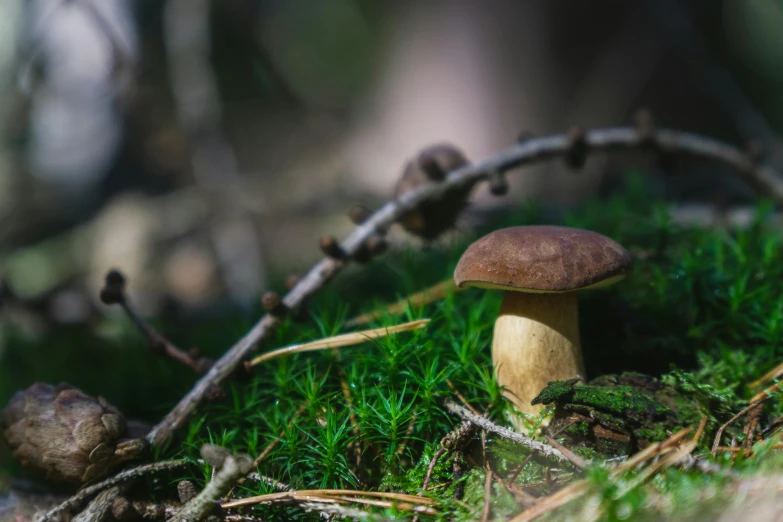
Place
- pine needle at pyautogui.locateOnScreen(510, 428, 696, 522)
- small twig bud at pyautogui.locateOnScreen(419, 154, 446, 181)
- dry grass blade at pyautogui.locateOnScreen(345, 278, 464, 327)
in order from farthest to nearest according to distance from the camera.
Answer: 1. small twig bud at pyautogui.locateOnScreen(419, 154, 446, 181)
2. dry grass blade at pyautogui.locateOnScreen(345, 278, 464, 327)
3. pine needle at pyautogui.locateOnScreen(510, 428, 696, 522)

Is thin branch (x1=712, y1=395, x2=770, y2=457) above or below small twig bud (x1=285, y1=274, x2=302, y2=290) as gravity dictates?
below

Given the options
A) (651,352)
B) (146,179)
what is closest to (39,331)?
(146,179)

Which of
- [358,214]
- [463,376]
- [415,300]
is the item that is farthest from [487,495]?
[358,214]

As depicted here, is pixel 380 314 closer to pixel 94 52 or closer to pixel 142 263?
pixel 142 263

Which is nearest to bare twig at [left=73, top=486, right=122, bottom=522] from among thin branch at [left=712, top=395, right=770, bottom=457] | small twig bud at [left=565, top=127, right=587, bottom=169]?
thin branch at [left=712, top=395, right=770, bottom=457]

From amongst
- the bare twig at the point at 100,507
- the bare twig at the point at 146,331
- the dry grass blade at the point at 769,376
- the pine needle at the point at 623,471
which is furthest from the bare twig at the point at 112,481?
the dry grass blade at the point at 769,376

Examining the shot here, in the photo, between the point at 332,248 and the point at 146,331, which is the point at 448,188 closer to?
the point at 332,248

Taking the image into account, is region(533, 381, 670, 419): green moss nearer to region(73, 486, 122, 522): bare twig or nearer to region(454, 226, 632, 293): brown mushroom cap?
region(454, 226, 632, 293): brown mushroom cap
